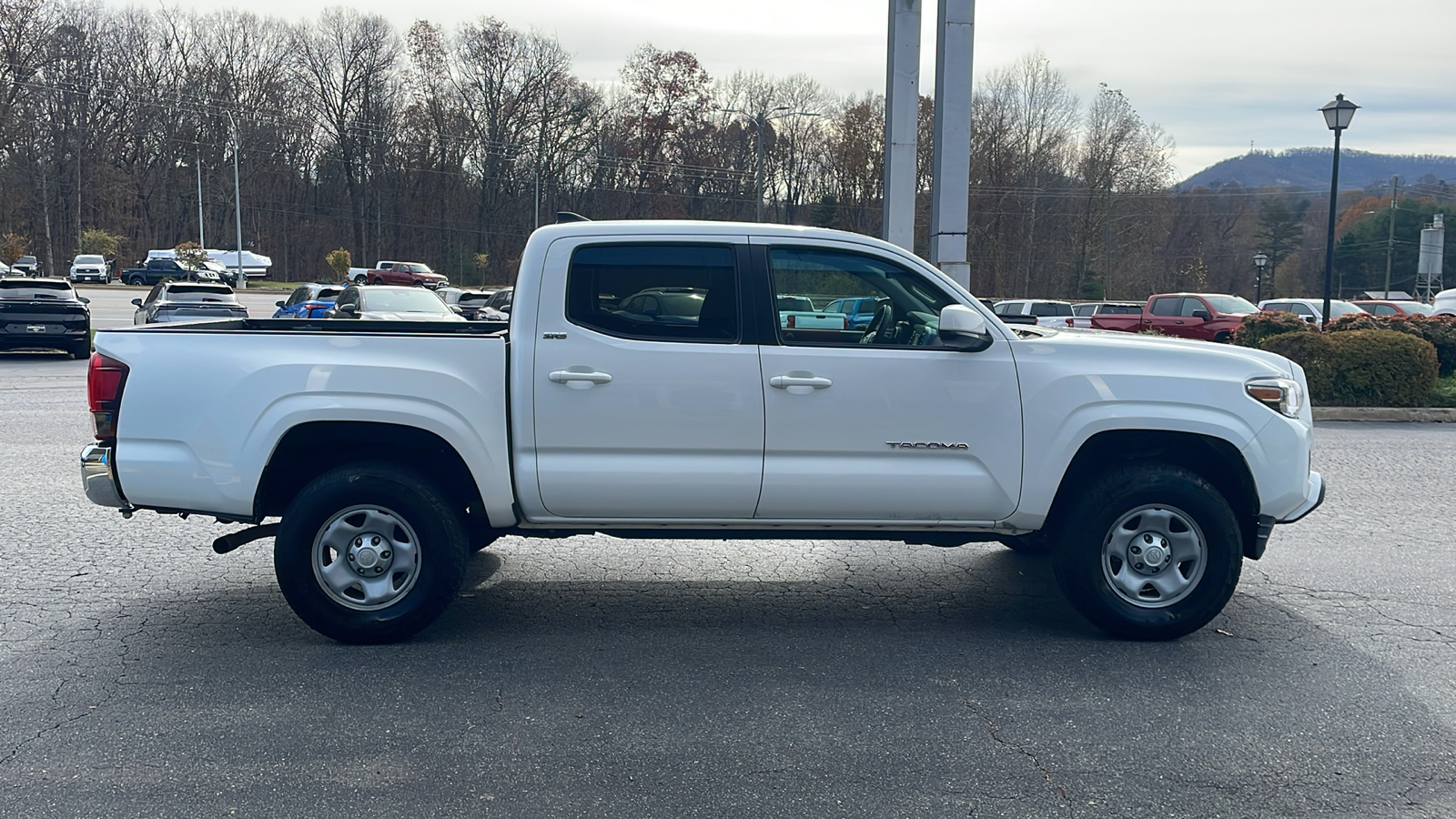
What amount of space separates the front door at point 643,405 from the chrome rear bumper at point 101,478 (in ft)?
6.35

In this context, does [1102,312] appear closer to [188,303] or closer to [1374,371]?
[1374,371]

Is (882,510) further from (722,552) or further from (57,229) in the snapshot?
(57,229)

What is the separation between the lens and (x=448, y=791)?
3.57 metres

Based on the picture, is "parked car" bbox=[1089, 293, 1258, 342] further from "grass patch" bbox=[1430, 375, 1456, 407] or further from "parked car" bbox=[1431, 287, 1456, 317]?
"parked car" bbox=[1431, 287, 1456, 317]

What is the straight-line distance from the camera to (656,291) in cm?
510

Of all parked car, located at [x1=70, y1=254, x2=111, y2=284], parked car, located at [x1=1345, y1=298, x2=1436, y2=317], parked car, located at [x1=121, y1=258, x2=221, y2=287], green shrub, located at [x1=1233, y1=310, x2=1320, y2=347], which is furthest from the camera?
parked car, located at [x1=70, y1=254, x2=111, y2=284]

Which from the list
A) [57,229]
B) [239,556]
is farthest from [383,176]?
[239,556]

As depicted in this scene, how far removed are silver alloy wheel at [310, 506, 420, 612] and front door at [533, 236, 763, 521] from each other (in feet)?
2.26

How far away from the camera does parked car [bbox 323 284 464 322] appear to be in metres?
20.9

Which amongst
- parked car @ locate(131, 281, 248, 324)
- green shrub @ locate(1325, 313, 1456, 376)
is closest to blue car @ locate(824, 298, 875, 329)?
green shrub @ locate(1325, 313, 1456, 376)

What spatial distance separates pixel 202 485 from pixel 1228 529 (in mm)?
4681

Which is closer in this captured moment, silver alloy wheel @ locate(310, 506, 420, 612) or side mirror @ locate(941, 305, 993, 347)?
side mirror @ locate(941, 305, 993, 347)

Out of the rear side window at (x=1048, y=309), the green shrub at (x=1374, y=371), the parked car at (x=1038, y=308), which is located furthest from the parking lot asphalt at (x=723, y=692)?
the rear side window at (x=1048, y=309)

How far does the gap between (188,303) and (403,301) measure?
468cm
